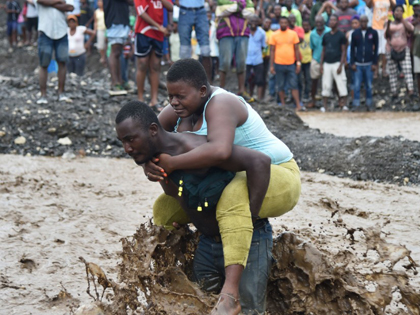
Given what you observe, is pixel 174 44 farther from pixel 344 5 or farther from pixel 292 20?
pixel 344 5

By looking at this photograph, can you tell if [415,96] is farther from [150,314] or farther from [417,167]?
[150,314]

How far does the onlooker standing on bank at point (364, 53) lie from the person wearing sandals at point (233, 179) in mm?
8805

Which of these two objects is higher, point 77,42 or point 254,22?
point 254,22

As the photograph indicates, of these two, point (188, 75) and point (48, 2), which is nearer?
point (188, 75)

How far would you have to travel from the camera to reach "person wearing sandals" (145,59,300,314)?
2.67m

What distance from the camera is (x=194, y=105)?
2.89 metres

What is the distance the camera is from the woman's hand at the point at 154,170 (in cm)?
278

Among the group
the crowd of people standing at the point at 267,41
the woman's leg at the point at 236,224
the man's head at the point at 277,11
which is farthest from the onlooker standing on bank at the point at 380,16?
the woman's leg at the point at 236,224

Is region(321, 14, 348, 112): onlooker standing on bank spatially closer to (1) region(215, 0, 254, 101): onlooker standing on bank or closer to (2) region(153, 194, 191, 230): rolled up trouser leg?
(1) region(215, 0, 254, 101): onlooker standing on bank

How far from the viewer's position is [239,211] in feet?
8.85

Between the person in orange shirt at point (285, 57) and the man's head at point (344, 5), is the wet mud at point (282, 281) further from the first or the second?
the man's head at point (344, 5)

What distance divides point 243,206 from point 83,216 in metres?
2.71

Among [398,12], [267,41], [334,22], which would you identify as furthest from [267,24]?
[398,12]

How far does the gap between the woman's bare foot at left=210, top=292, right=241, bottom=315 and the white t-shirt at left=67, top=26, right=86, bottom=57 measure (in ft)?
34.4
